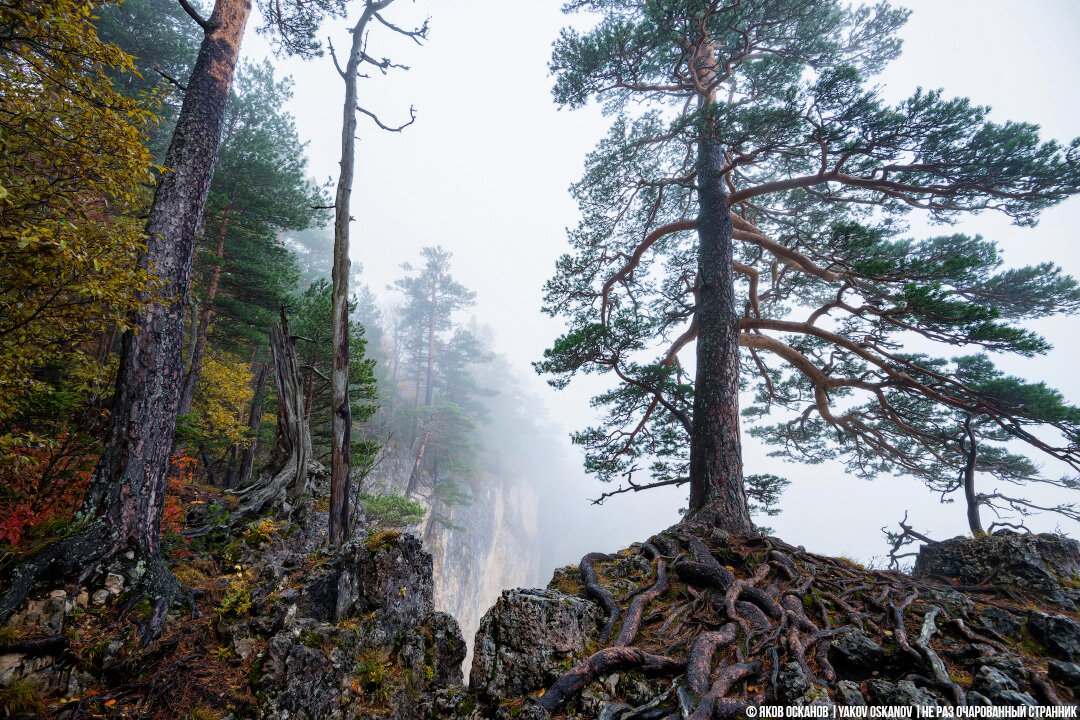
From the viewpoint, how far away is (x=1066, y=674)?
2.54m

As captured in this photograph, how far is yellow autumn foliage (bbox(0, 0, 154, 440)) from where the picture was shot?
317 centimetres

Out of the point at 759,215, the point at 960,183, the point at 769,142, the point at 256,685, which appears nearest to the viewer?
the point at 256,685

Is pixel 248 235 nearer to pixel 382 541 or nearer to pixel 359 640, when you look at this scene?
pixel 382 541

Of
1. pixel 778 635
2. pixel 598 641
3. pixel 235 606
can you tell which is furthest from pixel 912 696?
pixel 235 606

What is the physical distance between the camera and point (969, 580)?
14.8ft

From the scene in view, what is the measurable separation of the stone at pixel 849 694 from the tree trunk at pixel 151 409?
Answer: 5.90m

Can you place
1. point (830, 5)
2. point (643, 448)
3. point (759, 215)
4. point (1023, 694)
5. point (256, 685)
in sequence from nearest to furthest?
point (1023, 694) < point (256, 685) < point (830, 5) < point (643, 448) < point (759, 215)

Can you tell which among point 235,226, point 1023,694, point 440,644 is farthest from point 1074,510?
point 235,226

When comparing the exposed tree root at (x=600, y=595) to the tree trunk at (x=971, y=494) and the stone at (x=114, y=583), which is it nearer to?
the stone at (x=114, y=583)

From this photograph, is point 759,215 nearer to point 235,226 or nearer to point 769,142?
point 769,142

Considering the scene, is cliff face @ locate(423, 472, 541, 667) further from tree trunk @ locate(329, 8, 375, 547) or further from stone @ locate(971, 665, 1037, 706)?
stone @ locate(971, 665, 1037, 706)

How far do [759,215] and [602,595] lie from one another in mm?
9837

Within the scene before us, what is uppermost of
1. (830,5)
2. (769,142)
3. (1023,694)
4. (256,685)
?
(830,5)

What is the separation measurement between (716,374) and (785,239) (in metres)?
3.33
